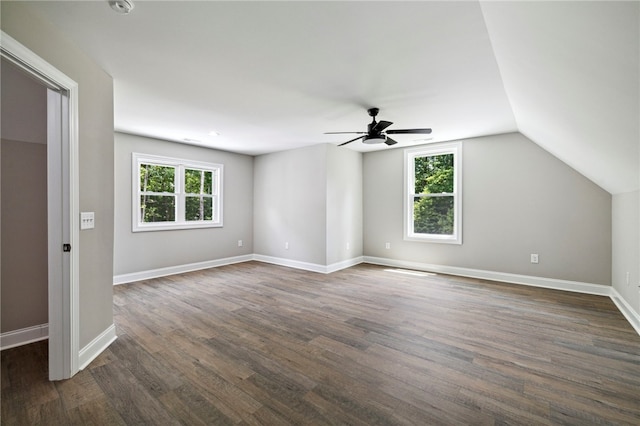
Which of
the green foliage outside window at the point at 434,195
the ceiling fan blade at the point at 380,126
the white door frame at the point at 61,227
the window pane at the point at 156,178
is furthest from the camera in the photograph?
the green foliage outside window at the point at 434,195

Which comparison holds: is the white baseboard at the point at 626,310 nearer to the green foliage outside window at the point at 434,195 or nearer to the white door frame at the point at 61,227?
the green foliage outside window at the point at 434,195

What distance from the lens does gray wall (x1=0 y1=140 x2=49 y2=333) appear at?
2418 millimetres

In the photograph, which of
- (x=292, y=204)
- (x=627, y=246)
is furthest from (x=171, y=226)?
(x=627, y=246)

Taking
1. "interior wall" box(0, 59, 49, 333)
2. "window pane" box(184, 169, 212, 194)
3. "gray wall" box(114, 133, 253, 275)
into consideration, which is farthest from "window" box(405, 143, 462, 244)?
"interior wall" box(0, 59, 49, 333)

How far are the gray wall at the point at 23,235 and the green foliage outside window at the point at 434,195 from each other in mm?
5434

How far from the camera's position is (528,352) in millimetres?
2332

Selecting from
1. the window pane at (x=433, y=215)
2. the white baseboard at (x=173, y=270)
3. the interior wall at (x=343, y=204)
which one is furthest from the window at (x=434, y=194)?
the white baseboard at (x=173, y=270)

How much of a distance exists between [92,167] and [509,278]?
567 cm

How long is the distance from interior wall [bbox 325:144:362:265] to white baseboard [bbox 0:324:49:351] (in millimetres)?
3851

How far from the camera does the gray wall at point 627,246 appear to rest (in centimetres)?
287

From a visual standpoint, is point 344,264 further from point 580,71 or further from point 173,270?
point 580,71

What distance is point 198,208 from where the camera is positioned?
18.4ft

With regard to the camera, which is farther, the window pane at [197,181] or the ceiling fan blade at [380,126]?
the window pane at [197,181]

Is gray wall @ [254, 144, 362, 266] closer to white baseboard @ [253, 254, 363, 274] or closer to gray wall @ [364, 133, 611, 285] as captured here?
white baseboard @ [253, 254, 363, 274]
